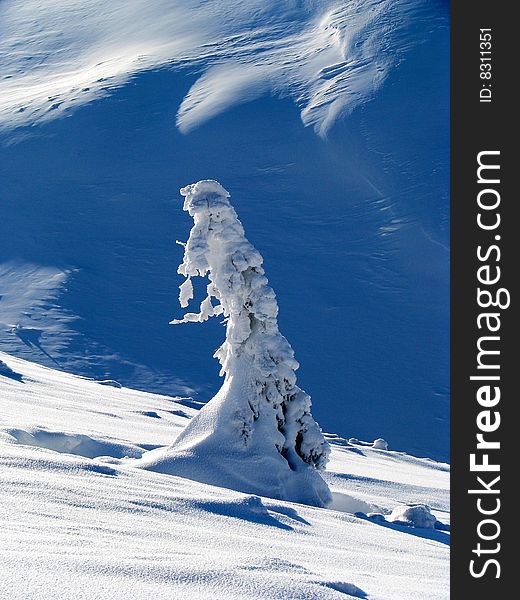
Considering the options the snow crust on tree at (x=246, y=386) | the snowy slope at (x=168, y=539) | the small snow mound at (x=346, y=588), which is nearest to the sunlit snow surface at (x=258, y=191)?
the snow crust on tree at (x=246, y=386)

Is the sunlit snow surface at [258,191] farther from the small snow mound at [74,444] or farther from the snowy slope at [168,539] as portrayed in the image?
the snowy slope at [168,539]

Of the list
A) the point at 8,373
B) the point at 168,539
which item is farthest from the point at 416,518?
the point at 8,373

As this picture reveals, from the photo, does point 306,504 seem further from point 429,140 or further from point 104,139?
point 104,139

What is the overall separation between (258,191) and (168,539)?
33598 millimetres

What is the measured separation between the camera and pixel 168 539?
470 cm

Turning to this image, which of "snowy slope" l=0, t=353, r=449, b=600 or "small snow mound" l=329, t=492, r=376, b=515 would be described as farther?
"small snow mound" l=329, t=492, r=376, b=515

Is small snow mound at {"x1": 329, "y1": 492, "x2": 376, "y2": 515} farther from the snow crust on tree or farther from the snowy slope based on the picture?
the snow crust on tree

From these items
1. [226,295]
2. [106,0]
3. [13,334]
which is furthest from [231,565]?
[106,0]

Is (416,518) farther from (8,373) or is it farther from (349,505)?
(8,373)

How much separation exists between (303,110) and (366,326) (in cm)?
1467

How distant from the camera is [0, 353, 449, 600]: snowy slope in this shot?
358 cm

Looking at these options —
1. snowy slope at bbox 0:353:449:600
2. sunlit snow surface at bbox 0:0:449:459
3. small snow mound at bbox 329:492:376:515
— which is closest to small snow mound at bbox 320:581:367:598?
snowy slope at bbox 0:353:449:600

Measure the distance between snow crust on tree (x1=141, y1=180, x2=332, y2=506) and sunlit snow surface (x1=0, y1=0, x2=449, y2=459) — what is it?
15.4m

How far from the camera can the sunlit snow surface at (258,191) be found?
2892 cm
